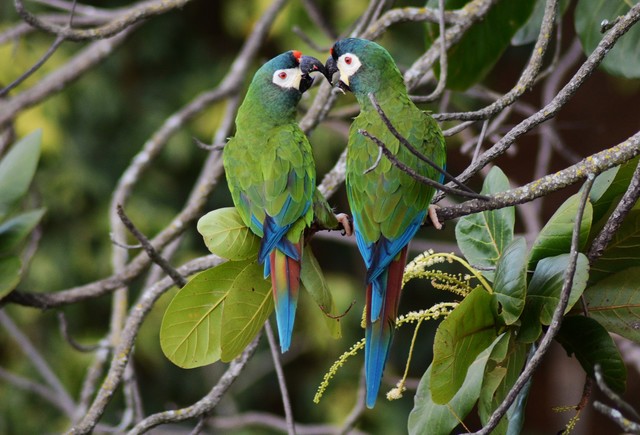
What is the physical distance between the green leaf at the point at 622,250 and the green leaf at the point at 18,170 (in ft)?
4.77

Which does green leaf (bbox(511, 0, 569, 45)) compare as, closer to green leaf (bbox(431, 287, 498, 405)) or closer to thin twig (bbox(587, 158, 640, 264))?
thin twig (bbox(587, 158, 640, 264))

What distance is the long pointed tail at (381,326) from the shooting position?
55.3 inches

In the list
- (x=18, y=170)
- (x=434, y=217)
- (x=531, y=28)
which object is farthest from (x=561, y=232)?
(x=18, y=170)

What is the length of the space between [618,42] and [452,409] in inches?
41.8

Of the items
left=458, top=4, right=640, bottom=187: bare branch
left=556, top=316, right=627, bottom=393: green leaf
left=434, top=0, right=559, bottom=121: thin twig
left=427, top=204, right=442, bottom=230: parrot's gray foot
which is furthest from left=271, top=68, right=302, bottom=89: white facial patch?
left=556, top=316, right=627, bottom=393: green leaf

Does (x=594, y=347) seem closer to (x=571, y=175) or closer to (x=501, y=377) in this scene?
(x=501, y=377)

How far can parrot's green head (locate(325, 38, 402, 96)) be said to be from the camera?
1748 mm

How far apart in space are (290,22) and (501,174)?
9.85ft

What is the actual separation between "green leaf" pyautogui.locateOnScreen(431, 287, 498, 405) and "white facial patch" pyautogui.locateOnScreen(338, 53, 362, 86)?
25.9 inches

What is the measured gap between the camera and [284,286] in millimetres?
1494

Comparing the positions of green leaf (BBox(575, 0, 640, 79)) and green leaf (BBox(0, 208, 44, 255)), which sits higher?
green leaf (BBox(575, 0, 640, 79))

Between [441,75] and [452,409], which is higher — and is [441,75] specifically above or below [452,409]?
above

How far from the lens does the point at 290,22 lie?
434 centimetres

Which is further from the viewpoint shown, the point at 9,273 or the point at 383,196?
the point at 9,273
